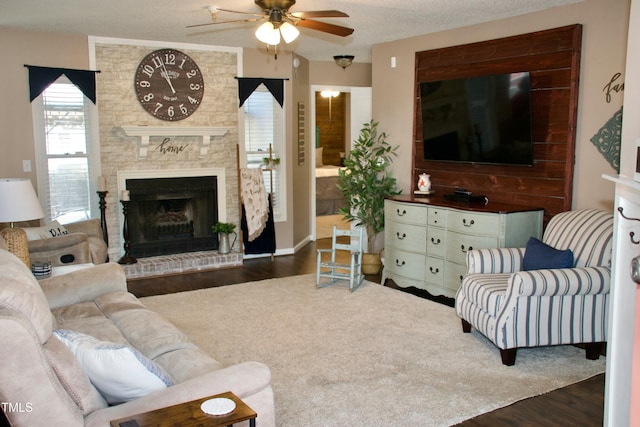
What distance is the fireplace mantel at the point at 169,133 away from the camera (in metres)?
6.07

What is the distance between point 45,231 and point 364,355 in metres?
2.88

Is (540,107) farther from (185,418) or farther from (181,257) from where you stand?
(185,418)

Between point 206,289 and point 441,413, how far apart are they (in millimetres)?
3028

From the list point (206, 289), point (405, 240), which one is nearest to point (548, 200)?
point (405, 240)

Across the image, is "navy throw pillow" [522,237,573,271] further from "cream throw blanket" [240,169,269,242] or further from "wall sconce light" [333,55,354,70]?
"wall sconce light" [333,55,354,70]

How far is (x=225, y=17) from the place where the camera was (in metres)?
5.03

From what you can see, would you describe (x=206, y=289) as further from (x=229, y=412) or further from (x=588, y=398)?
(x=229, y=412)

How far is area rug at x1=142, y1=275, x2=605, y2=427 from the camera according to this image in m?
3.17

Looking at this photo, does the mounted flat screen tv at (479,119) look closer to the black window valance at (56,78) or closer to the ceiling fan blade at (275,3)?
the ceiling fan blade at (275,3)

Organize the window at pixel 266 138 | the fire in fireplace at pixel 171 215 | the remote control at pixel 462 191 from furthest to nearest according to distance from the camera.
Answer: the window at pixel 266 138, the fire in fireplace at pixel 171 215, the remote control at pixel 462 191

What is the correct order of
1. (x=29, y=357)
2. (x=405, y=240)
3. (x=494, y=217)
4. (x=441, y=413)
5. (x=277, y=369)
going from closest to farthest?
(x=29, y=357), (x=441, y=413), (x=277, y=369), (x=494, y=217), (x=405, y=240)

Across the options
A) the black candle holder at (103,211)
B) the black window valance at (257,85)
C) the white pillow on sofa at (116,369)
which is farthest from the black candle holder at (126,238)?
the white pillow on sofa at (116,369)

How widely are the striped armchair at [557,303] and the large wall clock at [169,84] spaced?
3.93 meters

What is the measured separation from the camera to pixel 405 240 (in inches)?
211
